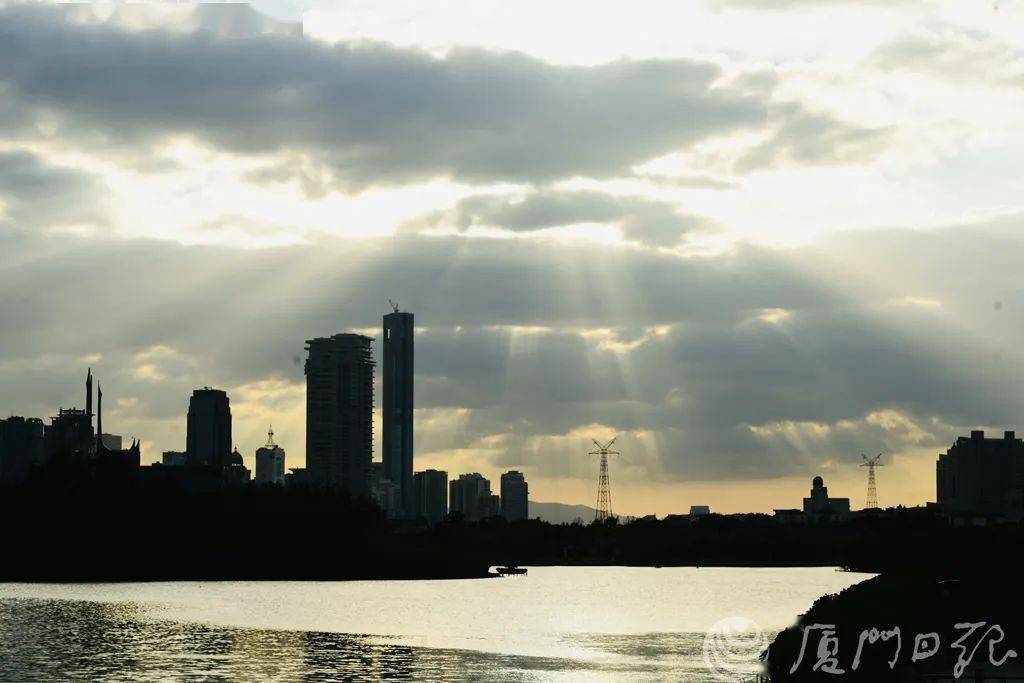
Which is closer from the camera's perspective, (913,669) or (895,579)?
(913,669)

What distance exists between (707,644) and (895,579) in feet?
84.9

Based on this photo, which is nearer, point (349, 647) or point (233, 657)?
point (233, 657)

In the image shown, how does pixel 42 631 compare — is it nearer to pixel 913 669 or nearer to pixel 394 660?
pixel 394 660

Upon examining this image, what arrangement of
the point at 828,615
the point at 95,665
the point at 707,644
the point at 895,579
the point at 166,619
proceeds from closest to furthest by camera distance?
1. the point at 828,615
2. the point at 95,665
3. the point at 895,579
4. the point at 707,644
5. the point at 166,619

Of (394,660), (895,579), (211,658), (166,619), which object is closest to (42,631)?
(166,619)

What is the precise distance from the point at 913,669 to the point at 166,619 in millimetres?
118124

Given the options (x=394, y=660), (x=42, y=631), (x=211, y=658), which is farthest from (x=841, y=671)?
(x=42, y=631)

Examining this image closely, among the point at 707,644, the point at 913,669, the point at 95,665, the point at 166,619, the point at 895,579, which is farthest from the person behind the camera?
the point at 166,619

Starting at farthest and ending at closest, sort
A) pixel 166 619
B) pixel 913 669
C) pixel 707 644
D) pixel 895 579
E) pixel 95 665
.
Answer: pixel 166 619 < pixel 707 644 < pixel 895 579 < pixel 95 665 < pixel 913 669

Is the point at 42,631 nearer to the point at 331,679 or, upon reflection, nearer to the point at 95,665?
the point at 95,665

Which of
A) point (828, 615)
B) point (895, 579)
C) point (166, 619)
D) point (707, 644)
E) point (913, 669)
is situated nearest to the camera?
point (913, 669)

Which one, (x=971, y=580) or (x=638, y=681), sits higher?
(x=971, y=580)

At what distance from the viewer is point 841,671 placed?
86000 millimetres

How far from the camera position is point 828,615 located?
108062mm
